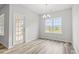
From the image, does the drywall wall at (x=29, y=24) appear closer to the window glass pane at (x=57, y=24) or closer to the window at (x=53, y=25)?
the window at (x=53, y=25)

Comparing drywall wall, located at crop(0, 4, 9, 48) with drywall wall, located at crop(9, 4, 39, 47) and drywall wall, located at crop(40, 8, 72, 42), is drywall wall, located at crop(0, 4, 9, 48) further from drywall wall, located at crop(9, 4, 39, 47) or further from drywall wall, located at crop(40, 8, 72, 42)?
drywall wall, located at crop(40, 8, 72, 42)

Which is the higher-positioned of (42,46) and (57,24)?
(57,24)

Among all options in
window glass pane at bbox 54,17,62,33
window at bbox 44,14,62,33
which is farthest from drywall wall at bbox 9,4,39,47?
window glass pane at bbox 54,17,62,33

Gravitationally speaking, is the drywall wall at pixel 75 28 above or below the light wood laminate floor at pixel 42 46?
above

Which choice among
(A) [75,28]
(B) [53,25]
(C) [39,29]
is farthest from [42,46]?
(A) [75,28]

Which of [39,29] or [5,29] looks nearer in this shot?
[5,29]

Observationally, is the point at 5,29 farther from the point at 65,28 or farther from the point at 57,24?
the point at 65,28

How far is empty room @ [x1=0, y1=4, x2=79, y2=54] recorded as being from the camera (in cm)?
129

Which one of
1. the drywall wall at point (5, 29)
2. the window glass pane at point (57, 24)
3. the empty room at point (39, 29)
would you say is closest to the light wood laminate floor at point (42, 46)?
the empty room at point (39, 29)

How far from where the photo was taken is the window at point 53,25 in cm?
137

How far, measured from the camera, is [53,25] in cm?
140

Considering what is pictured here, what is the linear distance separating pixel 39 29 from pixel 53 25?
0.85 feet

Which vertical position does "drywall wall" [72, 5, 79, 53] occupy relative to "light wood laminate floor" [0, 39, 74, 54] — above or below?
above
